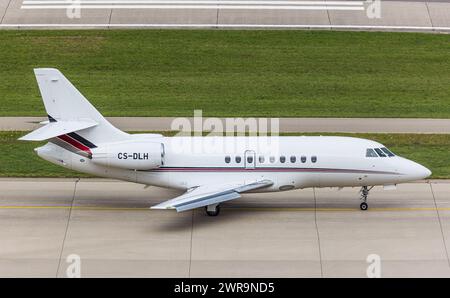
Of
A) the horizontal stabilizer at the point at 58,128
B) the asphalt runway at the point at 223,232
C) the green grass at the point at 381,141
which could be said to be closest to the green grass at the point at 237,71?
the green grass at the point at 381,141

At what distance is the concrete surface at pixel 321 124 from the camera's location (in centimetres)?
5309

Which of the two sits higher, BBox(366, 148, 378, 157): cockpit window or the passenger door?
BBox(366, 148, 378, 157): cockpit window

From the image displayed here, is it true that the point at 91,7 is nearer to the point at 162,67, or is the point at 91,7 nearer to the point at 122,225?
the point at 162,67

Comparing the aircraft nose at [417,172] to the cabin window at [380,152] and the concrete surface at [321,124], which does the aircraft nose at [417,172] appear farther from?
the concrete surface at [321,124]

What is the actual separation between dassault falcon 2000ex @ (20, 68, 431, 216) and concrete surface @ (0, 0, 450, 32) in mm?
22657

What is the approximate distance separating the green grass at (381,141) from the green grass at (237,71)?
3.57 m

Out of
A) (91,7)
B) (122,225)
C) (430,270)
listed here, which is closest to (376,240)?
(430,270)

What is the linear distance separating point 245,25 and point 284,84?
23.1 feet

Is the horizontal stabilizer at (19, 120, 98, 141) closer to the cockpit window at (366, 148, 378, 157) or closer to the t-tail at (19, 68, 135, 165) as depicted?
the t-tail at (19, 68, 135, 165)

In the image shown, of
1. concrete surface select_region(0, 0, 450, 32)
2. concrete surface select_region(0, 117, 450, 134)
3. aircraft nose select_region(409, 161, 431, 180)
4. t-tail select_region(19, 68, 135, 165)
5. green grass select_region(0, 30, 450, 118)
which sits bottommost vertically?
aircraft nose select_region(409, 161, 431, 180)

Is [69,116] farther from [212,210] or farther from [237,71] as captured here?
[237,71]

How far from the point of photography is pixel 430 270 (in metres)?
38.0

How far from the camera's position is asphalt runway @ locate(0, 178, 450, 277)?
38.2 meters

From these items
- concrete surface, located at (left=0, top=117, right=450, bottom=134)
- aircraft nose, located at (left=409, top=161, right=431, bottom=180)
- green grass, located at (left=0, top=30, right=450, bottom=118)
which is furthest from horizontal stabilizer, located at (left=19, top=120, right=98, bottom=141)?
green grass, located at (left=0, top=30, right=450, bottom=118)
